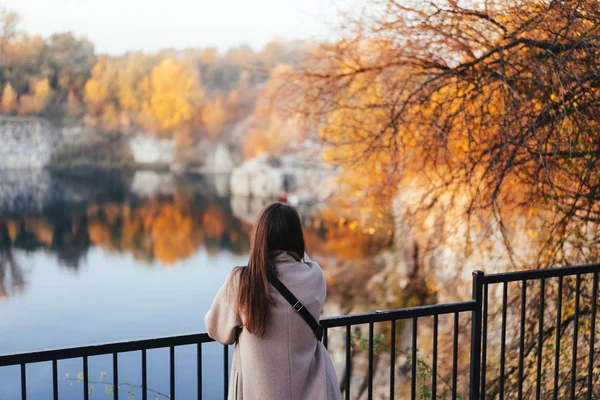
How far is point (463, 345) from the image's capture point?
8.63 m

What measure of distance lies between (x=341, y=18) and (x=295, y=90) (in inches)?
37.8

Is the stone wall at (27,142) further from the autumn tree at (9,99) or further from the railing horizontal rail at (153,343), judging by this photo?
the railing horizontal rail at (153,343)

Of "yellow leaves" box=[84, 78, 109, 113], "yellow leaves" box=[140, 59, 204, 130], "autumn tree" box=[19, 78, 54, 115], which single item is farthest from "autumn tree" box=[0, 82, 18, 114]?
"yellow leaves" box=[140, 59, 204, 130]

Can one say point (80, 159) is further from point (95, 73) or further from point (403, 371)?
point (403, 371)

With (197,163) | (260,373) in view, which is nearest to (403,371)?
(260,373)

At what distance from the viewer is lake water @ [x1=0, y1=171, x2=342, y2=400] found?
51.0 ft

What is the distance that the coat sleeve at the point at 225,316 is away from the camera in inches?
81.3

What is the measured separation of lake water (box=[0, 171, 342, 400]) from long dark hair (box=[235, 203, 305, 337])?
7.19m

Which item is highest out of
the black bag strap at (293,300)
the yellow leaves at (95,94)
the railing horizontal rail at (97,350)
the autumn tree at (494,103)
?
the yellow leaves at (95,94)

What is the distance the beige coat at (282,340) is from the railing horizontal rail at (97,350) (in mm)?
188

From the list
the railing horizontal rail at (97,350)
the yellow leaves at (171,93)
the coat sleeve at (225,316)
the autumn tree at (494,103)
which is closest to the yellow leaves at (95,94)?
the yellow leaves at (171,93)

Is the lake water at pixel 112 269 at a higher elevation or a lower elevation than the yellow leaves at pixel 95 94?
lower

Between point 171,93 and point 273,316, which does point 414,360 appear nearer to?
point 273,316

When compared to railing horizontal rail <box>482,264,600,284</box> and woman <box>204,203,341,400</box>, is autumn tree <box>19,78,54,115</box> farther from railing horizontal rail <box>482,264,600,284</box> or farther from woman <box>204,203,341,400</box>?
woman <box>204,203,341,400</box>
